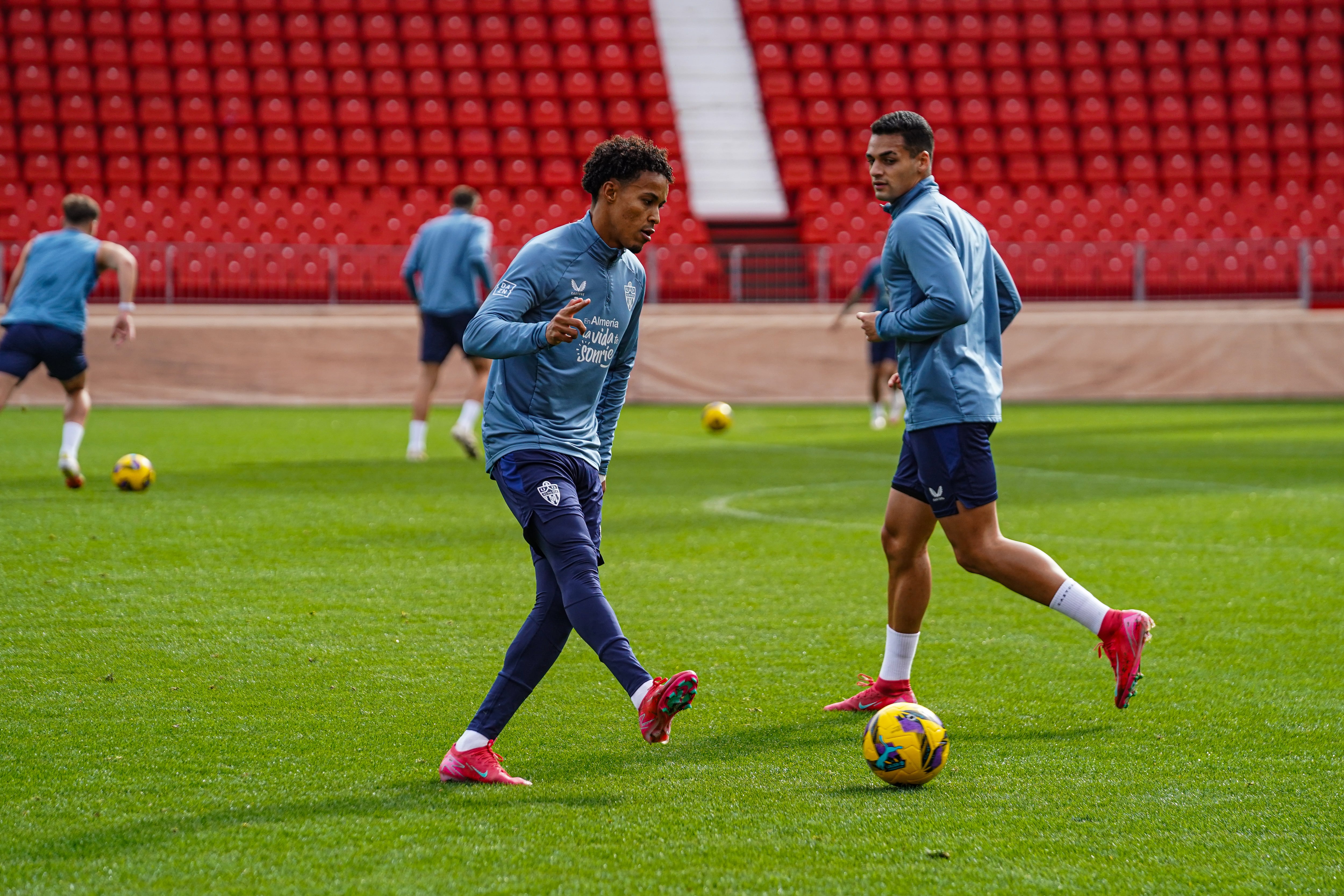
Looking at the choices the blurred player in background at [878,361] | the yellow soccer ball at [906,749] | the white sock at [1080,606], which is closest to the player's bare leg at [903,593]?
the white sock at [1080,606]

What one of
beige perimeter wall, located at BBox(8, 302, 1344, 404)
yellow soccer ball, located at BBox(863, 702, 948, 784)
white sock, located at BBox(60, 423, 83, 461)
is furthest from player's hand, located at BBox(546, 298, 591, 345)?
beige perimeter wall, located at BBox(8, 302, 1344, 404)

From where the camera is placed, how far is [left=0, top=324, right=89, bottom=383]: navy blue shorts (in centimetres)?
966

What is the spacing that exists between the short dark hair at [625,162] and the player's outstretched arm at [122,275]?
21.2 ft

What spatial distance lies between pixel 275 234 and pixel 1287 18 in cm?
1790

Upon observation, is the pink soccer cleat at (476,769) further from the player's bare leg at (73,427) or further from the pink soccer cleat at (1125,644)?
the player's bare leg at (73,427)

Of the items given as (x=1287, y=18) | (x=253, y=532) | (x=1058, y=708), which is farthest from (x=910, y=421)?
(x=1287, y=18)

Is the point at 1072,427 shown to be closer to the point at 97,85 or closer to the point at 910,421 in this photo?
the point at 910,421

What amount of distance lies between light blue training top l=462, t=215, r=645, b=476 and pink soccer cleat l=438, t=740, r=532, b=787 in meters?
0.76

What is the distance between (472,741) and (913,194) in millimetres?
2120

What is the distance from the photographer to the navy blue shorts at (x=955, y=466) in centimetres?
435

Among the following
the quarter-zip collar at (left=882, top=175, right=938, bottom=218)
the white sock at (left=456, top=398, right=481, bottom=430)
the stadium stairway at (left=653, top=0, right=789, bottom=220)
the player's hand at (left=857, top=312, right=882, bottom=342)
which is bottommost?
the white sock at (left=456, top=398, right=481, bottom=430)

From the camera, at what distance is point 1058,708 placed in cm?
455

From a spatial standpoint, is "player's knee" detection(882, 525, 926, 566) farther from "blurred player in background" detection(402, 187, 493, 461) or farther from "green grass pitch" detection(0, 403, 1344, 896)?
"blurred player in background" detection(402, 187, 493, 461)

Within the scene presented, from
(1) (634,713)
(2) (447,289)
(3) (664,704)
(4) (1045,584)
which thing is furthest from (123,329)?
(3) (664,704)
